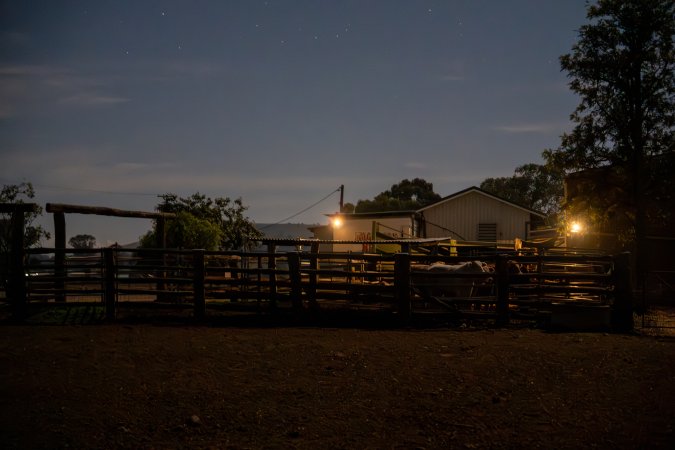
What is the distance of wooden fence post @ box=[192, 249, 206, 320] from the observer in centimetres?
1185

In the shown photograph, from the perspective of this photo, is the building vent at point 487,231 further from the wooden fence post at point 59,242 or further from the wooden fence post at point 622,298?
the wooden fence post at point 59,242

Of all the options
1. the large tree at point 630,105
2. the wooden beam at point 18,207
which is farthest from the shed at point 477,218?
the wooden beam at point 18,207

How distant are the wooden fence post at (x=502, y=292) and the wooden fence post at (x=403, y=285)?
5.54 ft

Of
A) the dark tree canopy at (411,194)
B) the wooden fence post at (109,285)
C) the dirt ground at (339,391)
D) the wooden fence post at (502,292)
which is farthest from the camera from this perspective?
the dark tree canopy at (411,194)

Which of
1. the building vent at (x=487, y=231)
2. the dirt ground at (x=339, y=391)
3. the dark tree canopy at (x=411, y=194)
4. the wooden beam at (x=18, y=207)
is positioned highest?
the dark tree canopy at (x=411, y=194)

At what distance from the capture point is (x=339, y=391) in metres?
6.28

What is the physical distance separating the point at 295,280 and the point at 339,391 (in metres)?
5.68

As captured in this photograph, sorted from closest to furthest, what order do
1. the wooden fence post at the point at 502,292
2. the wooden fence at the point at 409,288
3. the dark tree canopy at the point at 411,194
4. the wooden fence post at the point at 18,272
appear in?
the wooden fence at the point at 409,288 → the wooden fence post at the point at 502,292 → the wooden fence post at the point at 18,272 → the dark tree canopy at the point at 411,194

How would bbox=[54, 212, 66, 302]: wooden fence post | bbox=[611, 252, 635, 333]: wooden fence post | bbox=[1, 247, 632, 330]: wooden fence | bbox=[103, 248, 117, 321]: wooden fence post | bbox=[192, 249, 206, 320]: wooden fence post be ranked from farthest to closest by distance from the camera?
bbox=[54, 212, 66, 302]: wooden fence post, bbox=[103, 248, 117, 321]: wooden fence post, bbox=[192, 249, 206, 320]: wooden fence post, bbox=[1, 247, 632, 330]: wooden fence, bbox=[611, 252, 635, 333]: wooden fence post

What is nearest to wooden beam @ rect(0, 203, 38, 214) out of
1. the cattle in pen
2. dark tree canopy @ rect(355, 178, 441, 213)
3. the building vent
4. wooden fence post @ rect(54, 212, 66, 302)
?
wooden fence post @ rect(54, 212, 66, 302)

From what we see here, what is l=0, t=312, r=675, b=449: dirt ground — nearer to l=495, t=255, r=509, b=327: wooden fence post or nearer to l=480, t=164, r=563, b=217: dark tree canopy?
l=495, t=255, r=509, b=327: wooden fence post

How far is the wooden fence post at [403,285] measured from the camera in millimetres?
10961

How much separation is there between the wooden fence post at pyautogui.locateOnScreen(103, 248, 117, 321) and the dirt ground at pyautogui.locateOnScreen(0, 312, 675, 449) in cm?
249

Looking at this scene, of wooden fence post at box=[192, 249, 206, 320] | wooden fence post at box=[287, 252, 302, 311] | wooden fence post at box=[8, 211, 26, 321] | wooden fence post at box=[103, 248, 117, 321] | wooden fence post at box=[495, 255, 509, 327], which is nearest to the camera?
wooden fence post at box=[495, 255, 509, 327]
